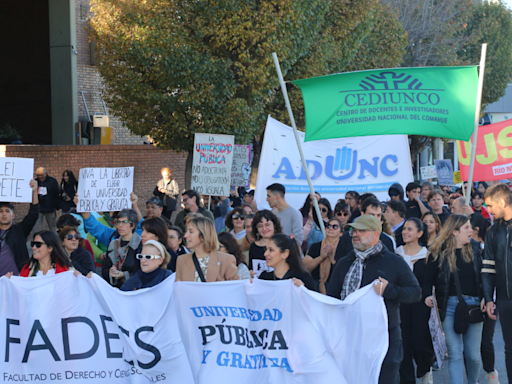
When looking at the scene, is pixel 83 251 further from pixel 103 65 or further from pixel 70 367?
pixel 103 65

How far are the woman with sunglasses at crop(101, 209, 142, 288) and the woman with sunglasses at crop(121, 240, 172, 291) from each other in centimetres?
96

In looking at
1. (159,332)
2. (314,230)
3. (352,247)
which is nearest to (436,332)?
(352,247)

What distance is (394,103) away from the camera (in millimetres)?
7730

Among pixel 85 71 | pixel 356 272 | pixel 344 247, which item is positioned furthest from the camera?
pixel 85 71

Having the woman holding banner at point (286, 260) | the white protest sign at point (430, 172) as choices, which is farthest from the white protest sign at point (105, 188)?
the white protest sign at point (430, 172)

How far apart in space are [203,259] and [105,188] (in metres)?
4.31

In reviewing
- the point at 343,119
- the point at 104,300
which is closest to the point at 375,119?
the point at 343,119

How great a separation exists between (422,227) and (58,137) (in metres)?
17.7

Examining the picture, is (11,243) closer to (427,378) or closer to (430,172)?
(427,378)

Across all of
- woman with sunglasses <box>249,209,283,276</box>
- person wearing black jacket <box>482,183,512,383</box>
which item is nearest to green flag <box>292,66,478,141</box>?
woman with sunglasses <box>249,209,283,276</box>

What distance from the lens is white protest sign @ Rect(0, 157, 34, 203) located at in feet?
27.4

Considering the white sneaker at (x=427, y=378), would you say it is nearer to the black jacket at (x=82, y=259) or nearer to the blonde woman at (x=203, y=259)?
the blonde woman at (x=203, y=259)

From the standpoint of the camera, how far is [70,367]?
519 centimetres

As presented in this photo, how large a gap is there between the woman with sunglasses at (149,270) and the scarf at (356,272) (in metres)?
1.54
